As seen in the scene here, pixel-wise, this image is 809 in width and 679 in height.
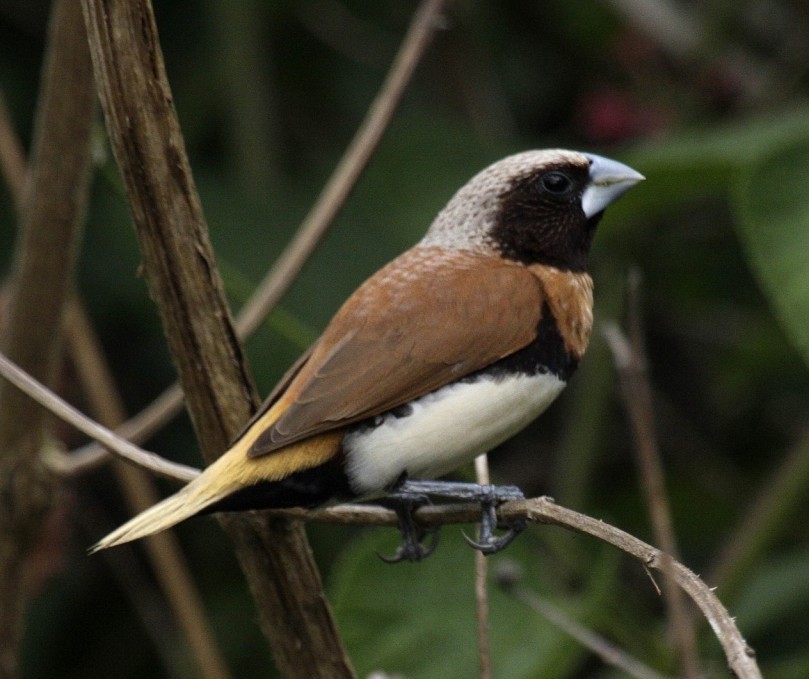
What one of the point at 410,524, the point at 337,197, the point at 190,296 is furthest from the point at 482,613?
the point at 337,197

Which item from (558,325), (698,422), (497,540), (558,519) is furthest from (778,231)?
(698,422)

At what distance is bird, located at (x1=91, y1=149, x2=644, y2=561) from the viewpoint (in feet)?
7.28

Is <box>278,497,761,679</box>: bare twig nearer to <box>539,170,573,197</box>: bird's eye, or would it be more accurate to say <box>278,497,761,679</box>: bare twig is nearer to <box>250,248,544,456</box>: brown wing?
<box>250,248,544,456</box>: brown wing

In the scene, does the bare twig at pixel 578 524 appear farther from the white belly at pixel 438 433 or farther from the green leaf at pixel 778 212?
the green leaf at pixel 778 212

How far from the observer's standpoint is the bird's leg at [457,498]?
2.27m

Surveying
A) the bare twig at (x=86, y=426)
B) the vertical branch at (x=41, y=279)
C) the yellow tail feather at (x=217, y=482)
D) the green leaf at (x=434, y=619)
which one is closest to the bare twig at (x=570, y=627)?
the green leaf at (x=434, y=619)

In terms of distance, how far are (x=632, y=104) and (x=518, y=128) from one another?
0.66 m

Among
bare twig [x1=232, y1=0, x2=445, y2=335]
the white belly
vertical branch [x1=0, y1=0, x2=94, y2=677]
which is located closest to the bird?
the white belly

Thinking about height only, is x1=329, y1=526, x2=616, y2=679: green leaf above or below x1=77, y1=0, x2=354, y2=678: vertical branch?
below

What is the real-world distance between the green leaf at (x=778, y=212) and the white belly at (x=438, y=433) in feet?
2.68

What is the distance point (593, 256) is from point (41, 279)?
7.01 ft

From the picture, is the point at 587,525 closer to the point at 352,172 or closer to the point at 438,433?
the point at 438,433

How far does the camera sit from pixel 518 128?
527 centimetres

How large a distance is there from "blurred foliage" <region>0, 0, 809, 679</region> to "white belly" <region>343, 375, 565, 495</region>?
1055mm
